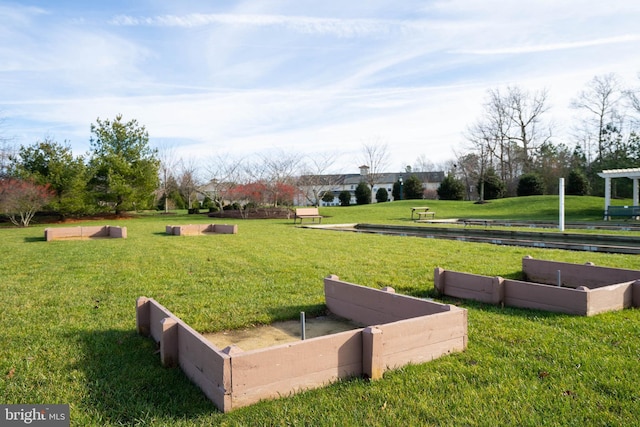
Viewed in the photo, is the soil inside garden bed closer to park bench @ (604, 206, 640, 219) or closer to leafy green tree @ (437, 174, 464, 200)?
park bench @ (604, 206, 640, 219)

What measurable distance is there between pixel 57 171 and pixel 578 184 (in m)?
38.5

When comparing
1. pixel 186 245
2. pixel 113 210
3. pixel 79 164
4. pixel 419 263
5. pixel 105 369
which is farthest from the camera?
pixel 113 210

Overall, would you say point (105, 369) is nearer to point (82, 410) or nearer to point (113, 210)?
point (82, 410)

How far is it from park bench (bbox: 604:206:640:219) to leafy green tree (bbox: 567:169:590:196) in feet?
49.4

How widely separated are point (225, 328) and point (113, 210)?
1253 inches

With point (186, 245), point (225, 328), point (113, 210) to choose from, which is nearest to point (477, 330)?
point (225, 328)

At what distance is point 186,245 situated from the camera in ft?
40.8

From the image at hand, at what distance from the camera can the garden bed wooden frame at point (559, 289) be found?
471 cm

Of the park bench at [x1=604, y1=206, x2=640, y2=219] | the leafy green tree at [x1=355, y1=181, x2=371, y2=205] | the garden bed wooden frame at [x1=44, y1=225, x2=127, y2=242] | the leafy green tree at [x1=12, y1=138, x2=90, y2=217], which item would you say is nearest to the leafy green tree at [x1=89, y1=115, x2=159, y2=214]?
the leafy green tree at [x1=12, y1=138, x2=90, y2=217]

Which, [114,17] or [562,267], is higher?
[114,17]

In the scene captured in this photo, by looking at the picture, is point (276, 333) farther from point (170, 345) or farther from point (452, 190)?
point (452, 190)

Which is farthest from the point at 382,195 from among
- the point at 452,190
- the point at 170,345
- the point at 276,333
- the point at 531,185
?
the point at 170,345

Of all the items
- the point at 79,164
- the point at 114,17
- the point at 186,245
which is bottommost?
the point at 186,245

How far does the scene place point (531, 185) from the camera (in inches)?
1583
